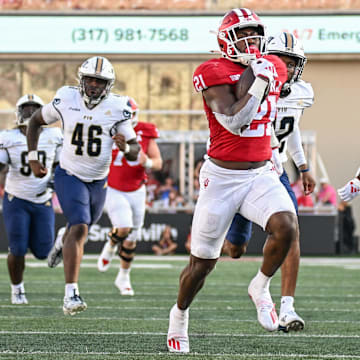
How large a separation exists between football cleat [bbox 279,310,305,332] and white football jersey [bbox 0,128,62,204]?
3104 mm

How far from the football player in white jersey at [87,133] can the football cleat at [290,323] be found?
1764 mm

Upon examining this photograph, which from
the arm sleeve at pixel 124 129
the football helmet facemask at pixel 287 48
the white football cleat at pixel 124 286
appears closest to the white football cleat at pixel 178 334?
the football helmet facemask at pixel 287 48

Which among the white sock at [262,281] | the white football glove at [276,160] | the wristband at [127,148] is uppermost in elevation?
the wristband at [127,148]

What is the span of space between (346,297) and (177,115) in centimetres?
1261

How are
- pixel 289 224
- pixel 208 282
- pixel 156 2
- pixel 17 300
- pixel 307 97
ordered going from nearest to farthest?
pixel 289 224 → pixel 307 97 → pixel 17 300 → pixel 208 282 → pixel 156 2

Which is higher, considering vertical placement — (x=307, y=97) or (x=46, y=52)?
(x=46, y=52)

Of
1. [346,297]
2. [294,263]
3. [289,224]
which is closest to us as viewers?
[289,224]

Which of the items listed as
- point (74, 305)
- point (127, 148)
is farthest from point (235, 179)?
A: point (127, 148)

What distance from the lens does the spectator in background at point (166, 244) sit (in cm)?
1539

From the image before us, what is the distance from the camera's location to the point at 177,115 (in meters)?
20.8

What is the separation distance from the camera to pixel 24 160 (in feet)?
25.9

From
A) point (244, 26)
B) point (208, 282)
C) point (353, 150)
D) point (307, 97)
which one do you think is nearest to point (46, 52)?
point (353, 150)

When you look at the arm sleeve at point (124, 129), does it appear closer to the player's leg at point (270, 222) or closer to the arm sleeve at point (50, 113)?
the arm sleeve at point (50, 113)

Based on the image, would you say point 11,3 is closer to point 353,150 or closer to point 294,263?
point 353,150
